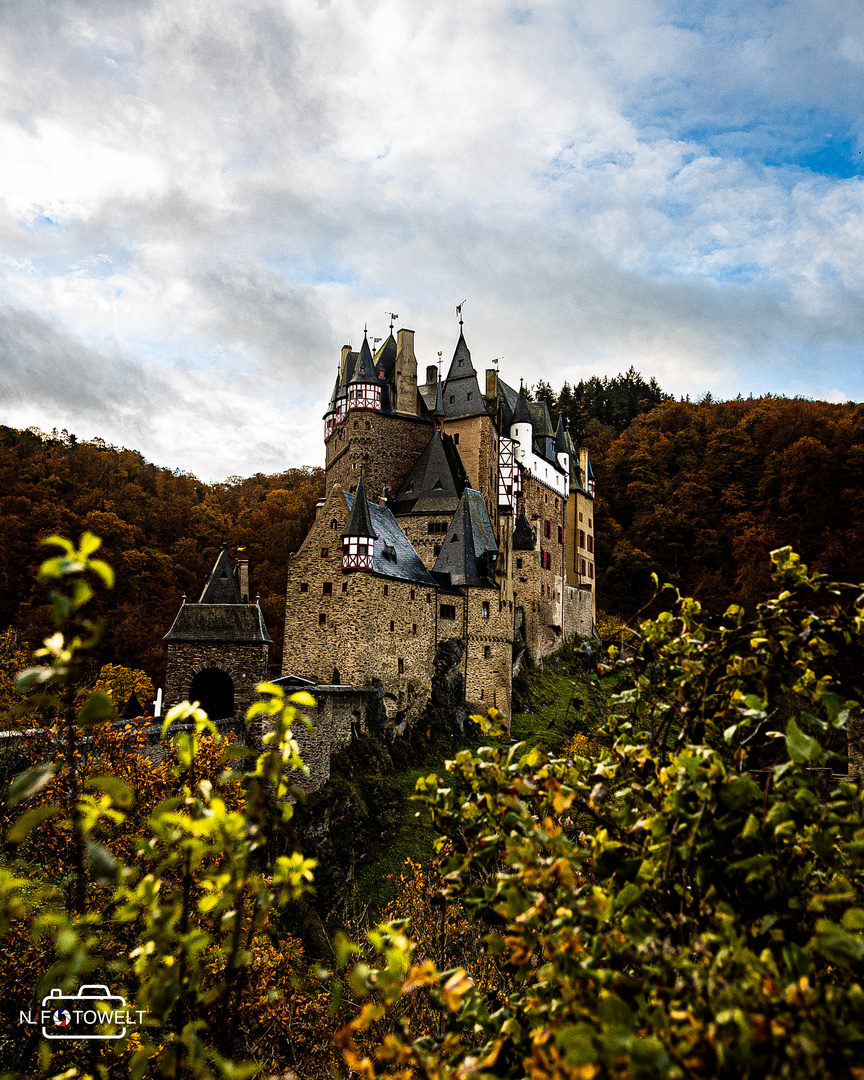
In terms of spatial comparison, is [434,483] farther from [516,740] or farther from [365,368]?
[516,740]

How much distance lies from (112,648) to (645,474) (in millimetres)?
44160

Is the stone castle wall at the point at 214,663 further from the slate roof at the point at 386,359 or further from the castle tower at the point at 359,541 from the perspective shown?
the slate roof at the point at 386,359

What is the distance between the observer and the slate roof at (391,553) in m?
27.0

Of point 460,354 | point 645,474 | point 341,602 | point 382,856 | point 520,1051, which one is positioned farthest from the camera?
point 645,474

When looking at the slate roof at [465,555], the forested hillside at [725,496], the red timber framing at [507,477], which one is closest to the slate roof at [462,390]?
the red timber framing at [507,477]

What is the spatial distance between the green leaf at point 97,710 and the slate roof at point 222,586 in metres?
27.2

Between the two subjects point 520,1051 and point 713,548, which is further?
point 713,548

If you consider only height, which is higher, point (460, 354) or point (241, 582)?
point (460, 354)

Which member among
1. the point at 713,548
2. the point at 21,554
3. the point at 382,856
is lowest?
the point at 382,856

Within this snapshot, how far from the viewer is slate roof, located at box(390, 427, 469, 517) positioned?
35906mm

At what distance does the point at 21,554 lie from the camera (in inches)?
1528

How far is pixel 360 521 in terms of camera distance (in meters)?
26.1

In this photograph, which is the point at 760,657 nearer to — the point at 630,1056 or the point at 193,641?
the point at 630,1056

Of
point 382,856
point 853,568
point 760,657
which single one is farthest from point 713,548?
point 760,657
